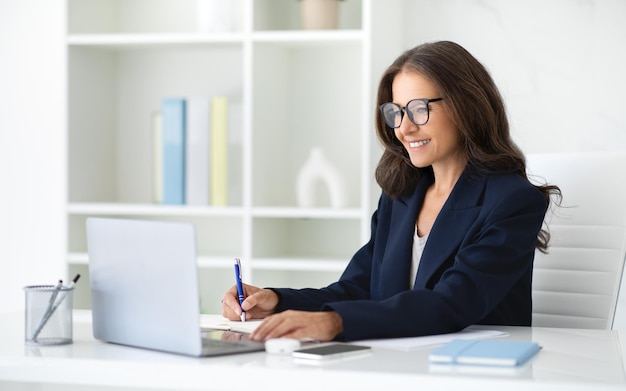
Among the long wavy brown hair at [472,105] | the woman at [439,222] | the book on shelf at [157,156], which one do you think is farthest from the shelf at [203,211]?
the long wavy brown hair at [472,105]

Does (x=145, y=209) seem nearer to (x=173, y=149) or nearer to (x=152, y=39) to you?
(x=173, y=149)

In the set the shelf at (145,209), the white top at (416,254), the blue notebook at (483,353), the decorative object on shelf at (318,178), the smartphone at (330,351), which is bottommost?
the smartphone at (330,351)

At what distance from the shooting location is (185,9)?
3561mm

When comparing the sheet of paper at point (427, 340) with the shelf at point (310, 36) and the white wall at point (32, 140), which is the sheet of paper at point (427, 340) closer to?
the shelf at point (310, 36)

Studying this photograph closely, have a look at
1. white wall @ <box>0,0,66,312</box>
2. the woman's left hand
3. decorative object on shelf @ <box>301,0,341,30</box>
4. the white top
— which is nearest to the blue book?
white wall @ <box>0,0,66,312</box>

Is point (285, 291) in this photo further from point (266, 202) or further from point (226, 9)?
point (226, 9)

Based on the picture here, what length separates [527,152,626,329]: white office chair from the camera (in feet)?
7.70

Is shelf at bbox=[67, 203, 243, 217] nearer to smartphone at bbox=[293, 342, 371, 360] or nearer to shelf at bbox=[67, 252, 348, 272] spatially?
shelf at bbox=[67, 252, 348, 272]

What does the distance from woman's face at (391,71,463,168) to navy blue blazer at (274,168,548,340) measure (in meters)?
0.09

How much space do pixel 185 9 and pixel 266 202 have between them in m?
0.86

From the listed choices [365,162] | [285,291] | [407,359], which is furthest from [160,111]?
[407,359]

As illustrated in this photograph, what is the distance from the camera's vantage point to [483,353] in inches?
54.5

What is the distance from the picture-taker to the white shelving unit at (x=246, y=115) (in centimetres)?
317

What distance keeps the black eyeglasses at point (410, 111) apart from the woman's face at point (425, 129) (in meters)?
0.01
